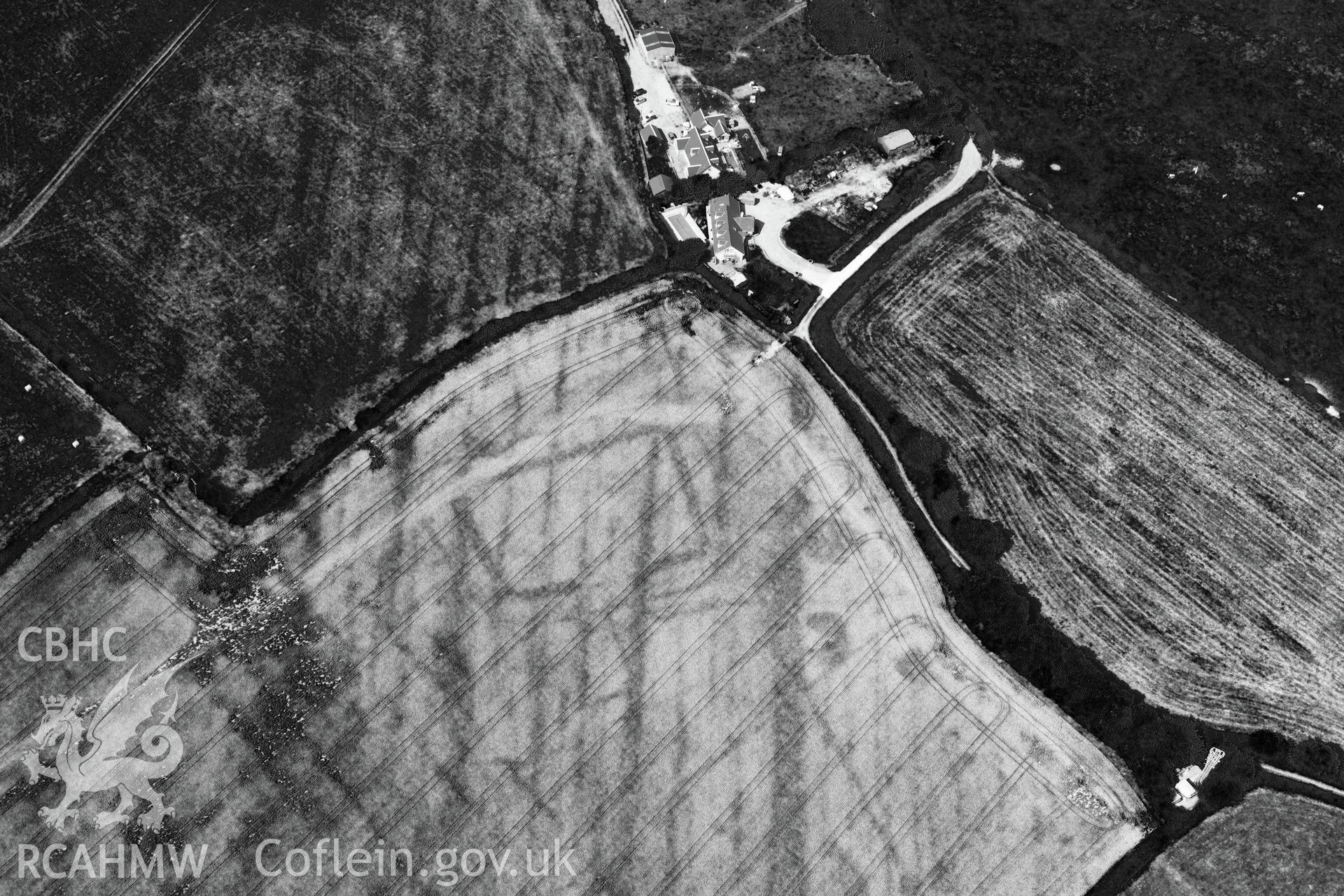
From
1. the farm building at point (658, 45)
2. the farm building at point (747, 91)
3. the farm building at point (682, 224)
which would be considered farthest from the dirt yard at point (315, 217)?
the farm building at point (747, 91)

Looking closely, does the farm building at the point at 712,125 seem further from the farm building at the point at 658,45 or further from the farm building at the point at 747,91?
the farm building at the point at 658,45

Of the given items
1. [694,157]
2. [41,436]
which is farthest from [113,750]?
[694,157]

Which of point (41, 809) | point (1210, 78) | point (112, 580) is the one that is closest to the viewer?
point (41, 809)

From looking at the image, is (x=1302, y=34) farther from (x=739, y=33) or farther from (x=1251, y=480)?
(x=739, y=33)

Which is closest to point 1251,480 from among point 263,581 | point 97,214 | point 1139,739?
point 1139,739

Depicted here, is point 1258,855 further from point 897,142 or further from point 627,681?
point 897,142

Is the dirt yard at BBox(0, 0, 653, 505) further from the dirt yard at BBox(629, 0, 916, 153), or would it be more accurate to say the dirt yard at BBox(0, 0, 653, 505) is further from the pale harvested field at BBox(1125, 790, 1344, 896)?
the pale harvested field at BBox(1125, 790, 1344, 896)

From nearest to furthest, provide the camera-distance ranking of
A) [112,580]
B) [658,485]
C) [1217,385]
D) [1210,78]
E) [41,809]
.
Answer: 1. [41,809]
2. [112,580]
3. [658,485]
4. [1217,385]
5. [1210,78]
